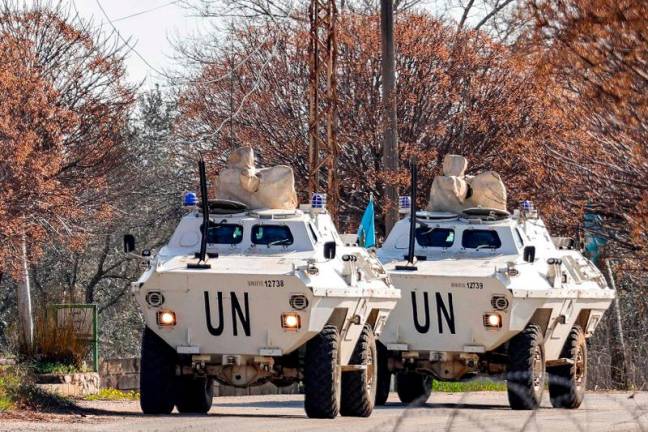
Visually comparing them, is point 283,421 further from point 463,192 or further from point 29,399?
point 463,192

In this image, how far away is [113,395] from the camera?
2438 cm

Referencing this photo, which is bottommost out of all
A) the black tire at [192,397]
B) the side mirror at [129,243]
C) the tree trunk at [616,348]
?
the tree trunk at [616,348]

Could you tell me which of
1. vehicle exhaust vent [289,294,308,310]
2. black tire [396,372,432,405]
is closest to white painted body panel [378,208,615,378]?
black tire [396,372,432,405]

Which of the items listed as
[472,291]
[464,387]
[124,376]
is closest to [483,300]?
[472,291]

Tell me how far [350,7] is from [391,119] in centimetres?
1627

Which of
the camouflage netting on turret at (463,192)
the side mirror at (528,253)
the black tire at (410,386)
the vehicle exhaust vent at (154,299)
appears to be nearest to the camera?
the vehicle exhaust vent at (154,299)

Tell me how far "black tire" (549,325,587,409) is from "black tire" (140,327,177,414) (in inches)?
233

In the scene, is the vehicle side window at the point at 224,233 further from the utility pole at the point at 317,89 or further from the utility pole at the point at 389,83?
the utility pole at the point at 389,83

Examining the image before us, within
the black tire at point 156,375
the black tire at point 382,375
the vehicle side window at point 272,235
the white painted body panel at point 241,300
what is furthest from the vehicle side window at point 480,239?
the black tire at point 156,375

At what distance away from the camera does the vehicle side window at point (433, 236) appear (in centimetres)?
2281

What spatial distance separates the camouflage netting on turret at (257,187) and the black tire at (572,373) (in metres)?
4.56

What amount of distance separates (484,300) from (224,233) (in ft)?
10.8

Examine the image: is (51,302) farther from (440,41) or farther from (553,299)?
(440,41)

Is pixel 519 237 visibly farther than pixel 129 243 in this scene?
Yes
